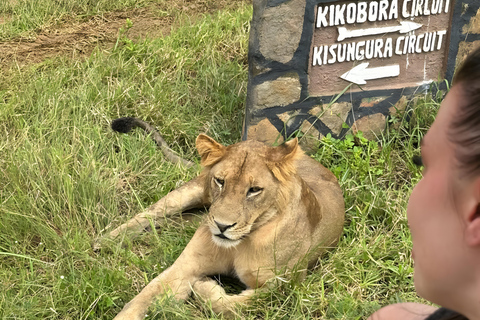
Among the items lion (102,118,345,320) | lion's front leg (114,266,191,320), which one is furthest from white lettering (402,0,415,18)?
lion's front leg (114,266,191,320)

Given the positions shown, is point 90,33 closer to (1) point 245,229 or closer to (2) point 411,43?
(2) point 411,43

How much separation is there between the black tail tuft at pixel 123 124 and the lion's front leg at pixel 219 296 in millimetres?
1508

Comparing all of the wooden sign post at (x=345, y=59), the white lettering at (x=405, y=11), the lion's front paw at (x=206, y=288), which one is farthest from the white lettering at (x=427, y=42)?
the lion's front paw at (x=206, y=288)

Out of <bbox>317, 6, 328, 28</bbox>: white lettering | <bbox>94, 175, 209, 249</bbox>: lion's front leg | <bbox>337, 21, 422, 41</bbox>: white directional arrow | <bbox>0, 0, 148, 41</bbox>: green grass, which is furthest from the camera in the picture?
<bbox>0, 0, 148, 41</bbox>: green grass

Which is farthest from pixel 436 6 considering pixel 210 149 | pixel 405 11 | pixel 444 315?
pixel 444 315

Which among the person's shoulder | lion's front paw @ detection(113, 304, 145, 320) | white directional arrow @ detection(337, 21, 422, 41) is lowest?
lion's front paw @ detection(113, 304, 145, 320)

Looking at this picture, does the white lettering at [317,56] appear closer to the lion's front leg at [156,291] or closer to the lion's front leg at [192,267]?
the lion's front leg at [192,267]

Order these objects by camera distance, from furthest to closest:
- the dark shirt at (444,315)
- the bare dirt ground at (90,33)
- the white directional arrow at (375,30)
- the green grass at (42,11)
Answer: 1. the green grass at (42,11)
2. the bare dirt ground at (90,33)
3. the white directional arrow at (375,30)
4. the dark shirt at (444,315)

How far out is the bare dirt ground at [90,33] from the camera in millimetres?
5566

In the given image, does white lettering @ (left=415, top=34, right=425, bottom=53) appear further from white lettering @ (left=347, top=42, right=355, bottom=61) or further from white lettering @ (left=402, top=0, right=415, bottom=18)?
white lettering @ (left=347, top=42, right=355, bottom=61)

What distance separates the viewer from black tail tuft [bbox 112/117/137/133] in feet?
13.9

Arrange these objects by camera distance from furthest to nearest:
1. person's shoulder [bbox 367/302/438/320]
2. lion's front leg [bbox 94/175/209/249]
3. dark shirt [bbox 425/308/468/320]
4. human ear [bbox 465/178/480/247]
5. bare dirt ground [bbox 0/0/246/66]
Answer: bare dirt ground [bbox 0/0/246/66] → lion's front leg [bbox 94/175/209/249] → person's shoulder [bbox 367/302/438/320] → dark shirt [bbox 425/308/468/320] → human ear [bbox 465/178/480/247]

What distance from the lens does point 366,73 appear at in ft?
14.2

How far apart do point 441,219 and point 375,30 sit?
355 centimetres
